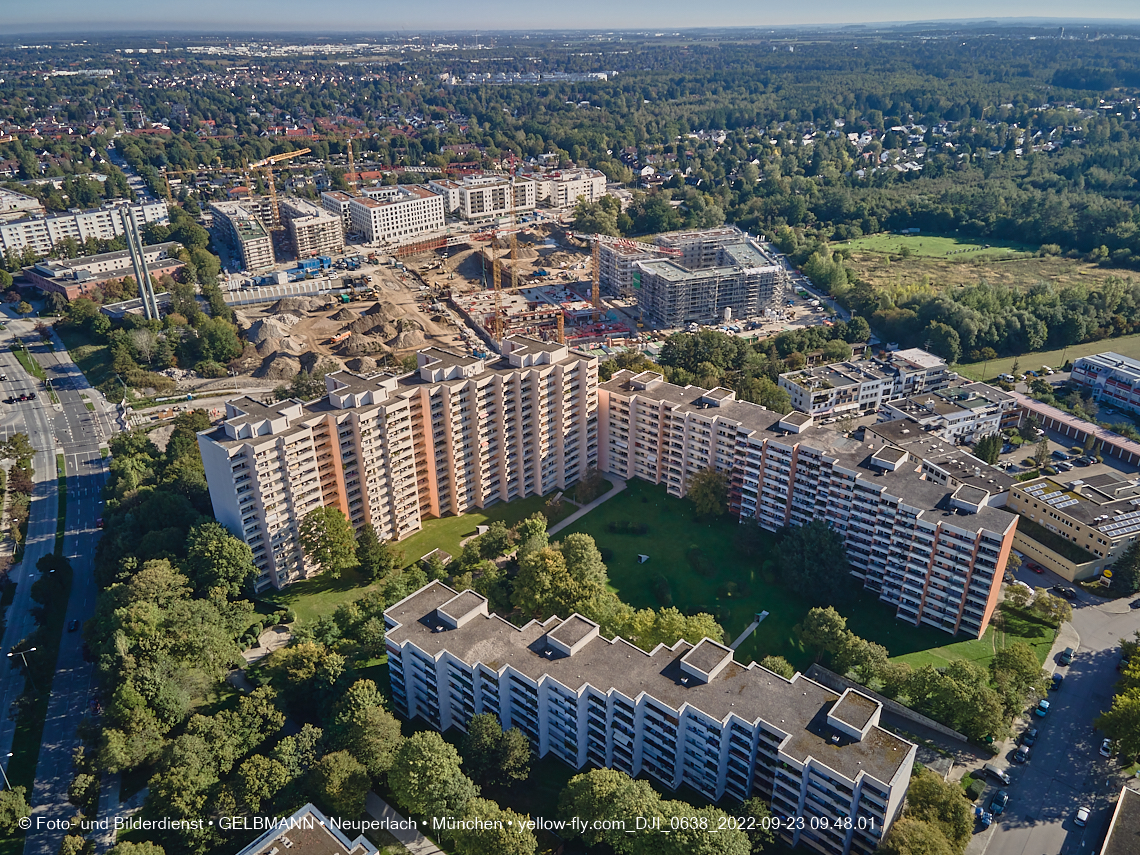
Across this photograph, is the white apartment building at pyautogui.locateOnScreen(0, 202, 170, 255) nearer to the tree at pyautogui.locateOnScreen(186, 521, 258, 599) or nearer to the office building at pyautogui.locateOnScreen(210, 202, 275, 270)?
the office building at pyautogui.locateOnScreen(210, 202, 275, 270)

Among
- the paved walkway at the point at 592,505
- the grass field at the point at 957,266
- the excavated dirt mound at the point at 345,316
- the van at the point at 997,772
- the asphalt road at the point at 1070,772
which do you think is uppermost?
the excavated dirt mound at the point at 345,316

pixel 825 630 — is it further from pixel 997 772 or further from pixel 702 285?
pixel 702 285

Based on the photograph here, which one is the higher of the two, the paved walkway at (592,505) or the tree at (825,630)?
the tree at (825,630)

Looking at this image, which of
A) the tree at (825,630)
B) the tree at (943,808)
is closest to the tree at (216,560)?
the tree at (825,630)

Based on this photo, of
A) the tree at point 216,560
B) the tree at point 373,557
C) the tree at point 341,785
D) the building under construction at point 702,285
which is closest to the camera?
the tree at point 341,785

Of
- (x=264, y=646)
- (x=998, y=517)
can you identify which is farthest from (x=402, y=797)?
(x=998, y=517)

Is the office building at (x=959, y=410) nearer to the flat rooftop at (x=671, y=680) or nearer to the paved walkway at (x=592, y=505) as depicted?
the paved walkway at (x=592, y=505)

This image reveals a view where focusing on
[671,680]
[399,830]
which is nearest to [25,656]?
[399,830]
